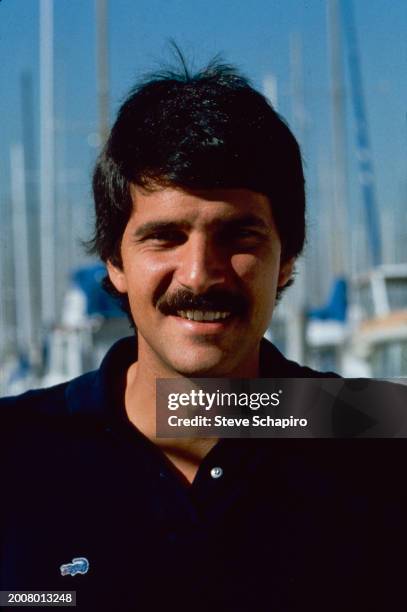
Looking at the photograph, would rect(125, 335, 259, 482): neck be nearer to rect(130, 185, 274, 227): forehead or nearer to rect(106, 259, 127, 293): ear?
rect(106, 259, 127, 293): ear

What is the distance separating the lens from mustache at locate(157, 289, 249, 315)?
3.41ft

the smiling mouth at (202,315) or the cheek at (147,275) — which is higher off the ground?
the cheek at (147,275)

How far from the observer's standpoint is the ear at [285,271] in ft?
3.96

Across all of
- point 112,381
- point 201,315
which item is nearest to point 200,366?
point 201,315

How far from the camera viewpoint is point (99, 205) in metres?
1.26

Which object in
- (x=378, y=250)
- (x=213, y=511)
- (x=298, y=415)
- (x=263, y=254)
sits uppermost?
(x=378, y=250)

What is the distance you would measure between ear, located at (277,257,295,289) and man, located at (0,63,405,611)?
3.0 inches

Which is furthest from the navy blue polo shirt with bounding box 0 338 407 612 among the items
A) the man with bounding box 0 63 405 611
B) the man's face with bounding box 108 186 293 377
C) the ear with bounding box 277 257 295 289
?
the ear with bounding box 277 257 295 289

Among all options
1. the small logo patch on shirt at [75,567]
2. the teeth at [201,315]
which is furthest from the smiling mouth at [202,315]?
the small logo patch on shirt at [75,567]

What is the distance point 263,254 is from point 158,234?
0.12 meters

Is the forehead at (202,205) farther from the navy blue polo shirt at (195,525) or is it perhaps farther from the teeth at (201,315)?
the navy blue polo shirt at (195,525)

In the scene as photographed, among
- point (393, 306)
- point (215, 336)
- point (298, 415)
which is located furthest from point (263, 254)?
point (393, 306)

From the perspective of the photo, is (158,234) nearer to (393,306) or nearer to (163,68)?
(163,68)
